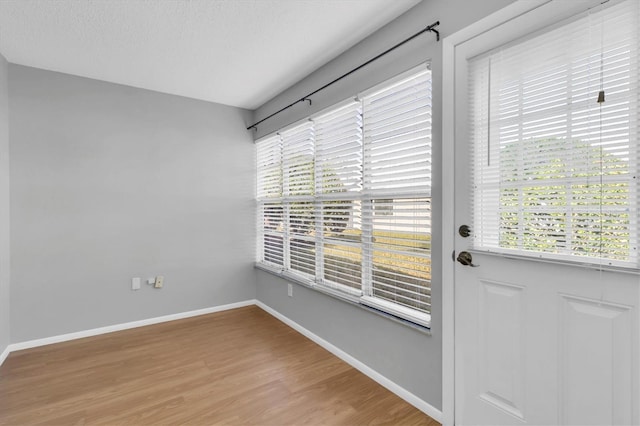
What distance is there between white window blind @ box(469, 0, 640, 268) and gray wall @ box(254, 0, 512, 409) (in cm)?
26

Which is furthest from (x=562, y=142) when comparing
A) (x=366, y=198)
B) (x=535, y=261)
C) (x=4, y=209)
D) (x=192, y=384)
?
(x=4, y=209)

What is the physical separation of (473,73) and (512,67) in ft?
0.65

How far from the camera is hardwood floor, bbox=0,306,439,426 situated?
6.32ft

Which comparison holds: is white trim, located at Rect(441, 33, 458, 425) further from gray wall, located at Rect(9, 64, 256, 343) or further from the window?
gray wall, located at Rect(9, 64, 256, 343)

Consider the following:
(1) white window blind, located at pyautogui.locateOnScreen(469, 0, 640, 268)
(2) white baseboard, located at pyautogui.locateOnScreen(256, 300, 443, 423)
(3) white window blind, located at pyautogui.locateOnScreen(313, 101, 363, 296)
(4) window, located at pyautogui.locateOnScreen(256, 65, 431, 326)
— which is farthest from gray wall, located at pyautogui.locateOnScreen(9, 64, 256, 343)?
(1) white window blind, located at pyautogui.locateOnScreen(469, 0, 640, 268)

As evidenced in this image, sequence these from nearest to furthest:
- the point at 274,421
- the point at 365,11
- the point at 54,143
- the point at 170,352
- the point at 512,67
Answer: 1. the point at 512,67
2. the point at 274,421
3. the point at 365,11
4. the point at 170,352
5. the point at 54,143

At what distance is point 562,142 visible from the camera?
137cm

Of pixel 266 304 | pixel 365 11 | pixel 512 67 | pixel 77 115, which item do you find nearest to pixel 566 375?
pixel 512 67

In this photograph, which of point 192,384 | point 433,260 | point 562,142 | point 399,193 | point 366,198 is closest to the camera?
point 562,142

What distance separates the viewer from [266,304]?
3873 millimetres

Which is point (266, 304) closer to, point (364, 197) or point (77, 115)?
point (364, 197)

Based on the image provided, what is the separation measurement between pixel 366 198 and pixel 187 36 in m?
1.80

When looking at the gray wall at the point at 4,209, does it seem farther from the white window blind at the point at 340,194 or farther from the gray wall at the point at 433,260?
the white window blind at the point at 340,194

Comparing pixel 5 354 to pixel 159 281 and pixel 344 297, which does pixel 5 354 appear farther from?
pixel 344 297
